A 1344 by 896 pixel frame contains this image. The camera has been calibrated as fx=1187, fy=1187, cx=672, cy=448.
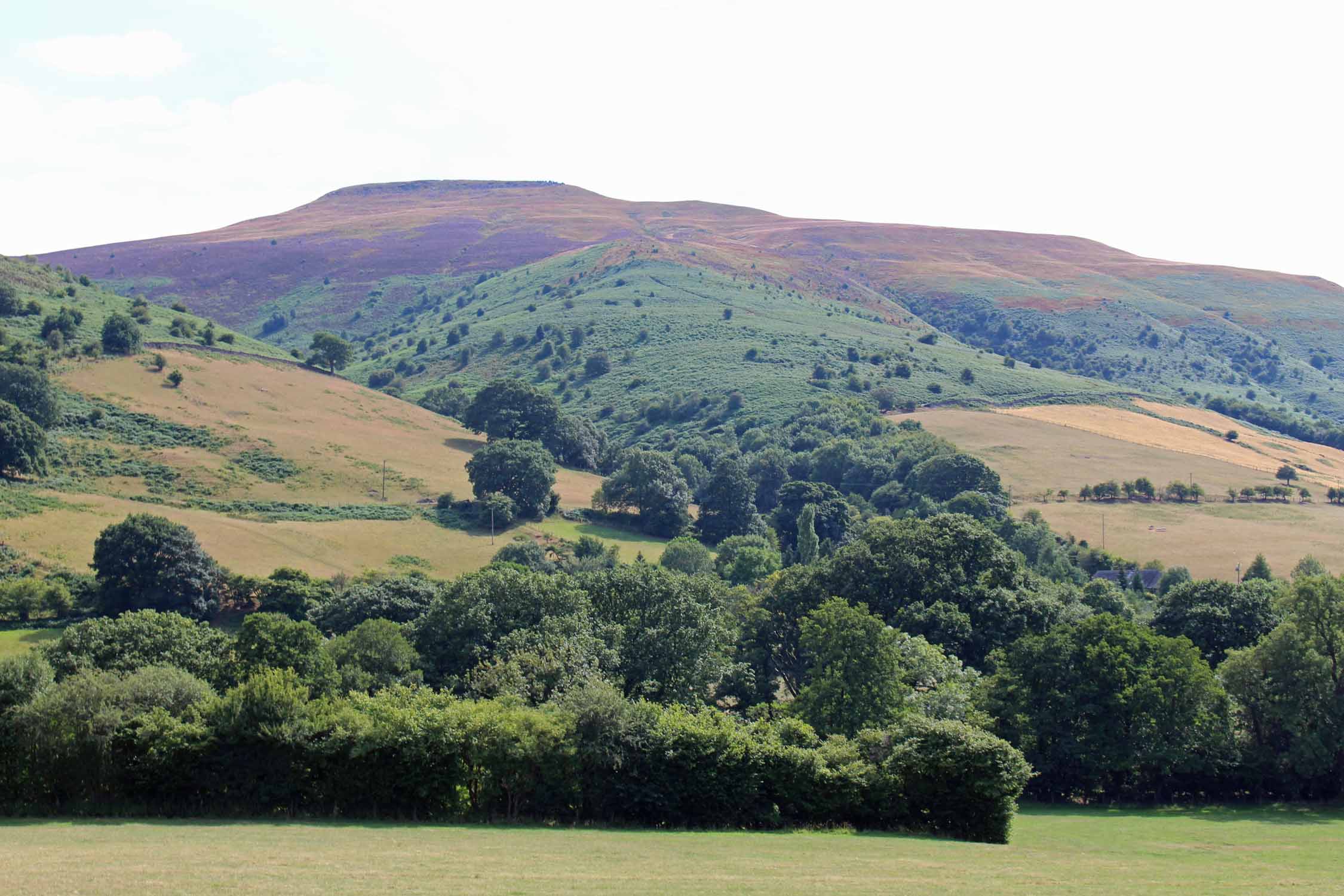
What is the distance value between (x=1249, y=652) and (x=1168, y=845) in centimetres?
1822

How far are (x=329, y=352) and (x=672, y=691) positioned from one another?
12533cm

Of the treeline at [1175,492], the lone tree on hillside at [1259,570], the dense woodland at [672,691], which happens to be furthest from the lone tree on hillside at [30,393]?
the lone tree on hillside at [1259,570]

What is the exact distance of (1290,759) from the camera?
4634 centimetres

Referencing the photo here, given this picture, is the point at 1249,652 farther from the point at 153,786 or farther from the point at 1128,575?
the point at 1128,575

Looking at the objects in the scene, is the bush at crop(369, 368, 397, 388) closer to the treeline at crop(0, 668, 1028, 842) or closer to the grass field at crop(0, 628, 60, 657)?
the grass field at crop(0, 628, 60, 657)

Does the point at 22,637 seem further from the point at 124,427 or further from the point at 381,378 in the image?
the point at 381,378

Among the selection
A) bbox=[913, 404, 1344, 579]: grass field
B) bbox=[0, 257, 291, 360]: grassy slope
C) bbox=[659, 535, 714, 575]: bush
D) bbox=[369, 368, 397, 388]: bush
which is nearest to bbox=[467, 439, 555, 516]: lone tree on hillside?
bbox=[659, 535, 714, 575]: bush

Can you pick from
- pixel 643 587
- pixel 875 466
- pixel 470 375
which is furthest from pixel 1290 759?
pixel 470 375

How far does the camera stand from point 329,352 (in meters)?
167

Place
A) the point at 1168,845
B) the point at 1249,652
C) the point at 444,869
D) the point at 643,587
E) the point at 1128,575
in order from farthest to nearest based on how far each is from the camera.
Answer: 1. the point at 1128,575
2. the point at 643,587
3. the point at 1249,652
4. the point at 1168,845
5. the point at 444,869

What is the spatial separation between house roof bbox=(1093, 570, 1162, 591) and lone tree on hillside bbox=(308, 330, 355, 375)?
353ft

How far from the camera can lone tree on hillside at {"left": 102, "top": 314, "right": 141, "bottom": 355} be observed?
135 metres

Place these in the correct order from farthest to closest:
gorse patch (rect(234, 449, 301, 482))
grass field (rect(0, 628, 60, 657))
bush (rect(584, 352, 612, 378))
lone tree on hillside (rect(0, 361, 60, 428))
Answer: bush (rect(584, 352, 612, 378))
gorse patch (rect(234, 449, 301, 482))
lone tree on hillside (rect(0, 361, 60, 428))
grass field (rect(0, 628, 60, 657))

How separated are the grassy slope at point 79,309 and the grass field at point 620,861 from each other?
11874 centimetres
